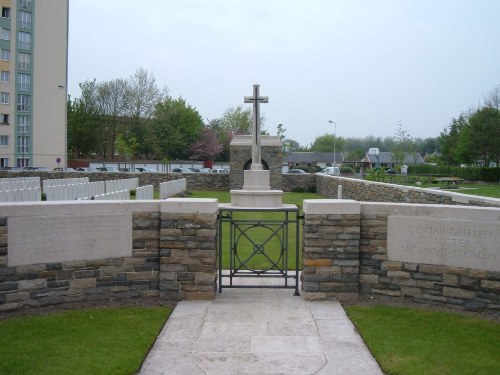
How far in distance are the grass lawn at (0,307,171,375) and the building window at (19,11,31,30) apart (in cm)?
5309

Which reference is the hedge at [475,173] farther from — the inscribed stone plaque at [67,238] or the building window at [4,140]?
the building window at [4,140]

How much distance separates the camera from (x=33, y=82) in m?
53.5

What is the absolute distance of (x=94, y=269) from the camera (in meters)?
6.49

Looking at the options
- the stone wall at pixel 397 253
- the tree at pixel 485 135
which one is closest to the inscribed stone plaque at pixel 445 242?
the stone wall at pixel 397 253

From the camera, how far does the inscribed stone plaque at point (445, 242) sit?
6.14 m

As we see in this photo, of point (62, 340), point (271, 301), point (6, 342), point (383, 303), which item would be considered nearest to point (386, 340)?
point (383, 303)

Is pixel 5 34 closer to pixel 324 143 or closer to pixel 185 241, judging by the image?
pixel 185 241

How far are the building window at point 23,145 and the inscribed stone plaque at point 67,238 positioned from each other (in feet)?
167

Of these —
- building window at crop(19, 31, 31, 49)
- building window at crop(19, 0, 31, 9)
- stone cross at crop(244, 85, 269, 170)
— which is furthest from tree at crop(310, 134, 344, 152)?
stone cross at crop(244, 85, 269, 170)

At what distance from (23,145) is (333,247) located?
52379 mm

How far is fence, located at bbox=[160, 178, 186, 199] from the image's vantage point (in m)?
21.4

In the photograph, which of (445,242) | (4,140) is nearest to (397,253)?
(445,242)

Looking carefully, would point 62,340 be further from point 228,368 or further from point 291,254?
point 291,254

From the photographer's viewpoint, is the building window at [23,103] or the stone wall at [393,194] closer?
the stone wall at [393,194]
